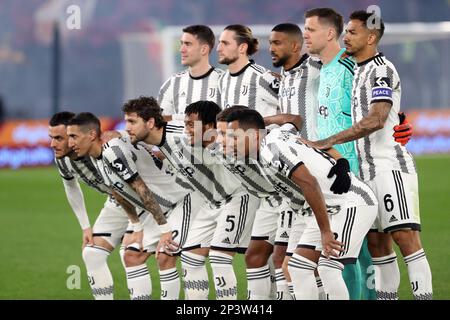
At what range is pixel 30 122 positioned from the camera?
24.0m

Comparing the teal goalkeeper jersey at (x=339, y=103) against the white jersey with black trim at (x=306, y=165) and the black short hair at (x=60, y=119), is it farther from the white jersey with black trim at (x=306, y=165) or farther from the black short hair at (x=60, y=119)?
the black short hair at (x=60, y=119)

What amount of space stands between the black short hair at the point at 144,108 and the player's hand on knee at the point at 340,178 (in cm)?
165

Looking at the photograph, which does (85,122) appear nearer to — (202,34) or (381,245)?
(202,34)

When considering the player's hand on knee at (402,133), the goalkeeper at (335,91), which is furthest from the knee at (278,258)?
the player's hand on knee at (402,133)

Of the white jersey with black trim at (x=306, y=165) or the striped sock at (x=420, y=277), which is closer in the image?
the white jersey with black trim at (x=306, y=165)

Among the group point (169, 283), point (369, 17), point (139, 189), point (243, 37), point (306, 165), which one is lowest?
point (169, 283)

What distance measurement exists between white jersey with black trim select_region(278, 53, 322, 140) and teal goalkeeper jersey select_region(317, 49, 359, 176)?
0.95 feet

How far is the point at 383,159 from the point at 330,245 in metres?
1.04

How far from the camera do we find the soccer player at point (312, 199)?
6949 mm

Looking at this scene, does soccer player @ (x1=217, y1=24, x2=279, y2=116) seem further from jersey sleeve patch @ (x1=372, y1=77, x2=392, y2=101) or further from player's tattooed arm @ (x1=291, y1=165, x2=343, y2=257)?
player's tattooed arm @ (x1=291, y1=165, x2=343, y2=257)

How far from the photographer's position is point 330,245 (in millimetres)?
6941

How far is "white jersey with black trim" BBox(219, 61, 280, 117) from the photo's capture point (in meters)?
8.77

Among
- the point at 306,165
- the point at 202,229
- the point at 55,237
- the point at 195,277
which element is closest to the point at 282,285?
the point at 195,277

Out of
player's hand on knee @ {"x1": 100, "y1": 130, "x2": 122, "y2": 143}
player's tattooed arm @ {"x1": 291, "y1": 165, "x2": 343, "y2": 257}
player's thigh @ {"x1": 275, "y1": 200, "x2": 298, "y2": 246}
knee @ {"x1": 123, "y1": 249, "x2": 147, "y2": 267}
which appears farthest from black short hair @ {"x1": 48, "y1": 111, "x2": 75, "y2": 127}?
player's tattooed arm @ {"x1": 291, "y1": 165, "x2": 343, "y2": 257}
